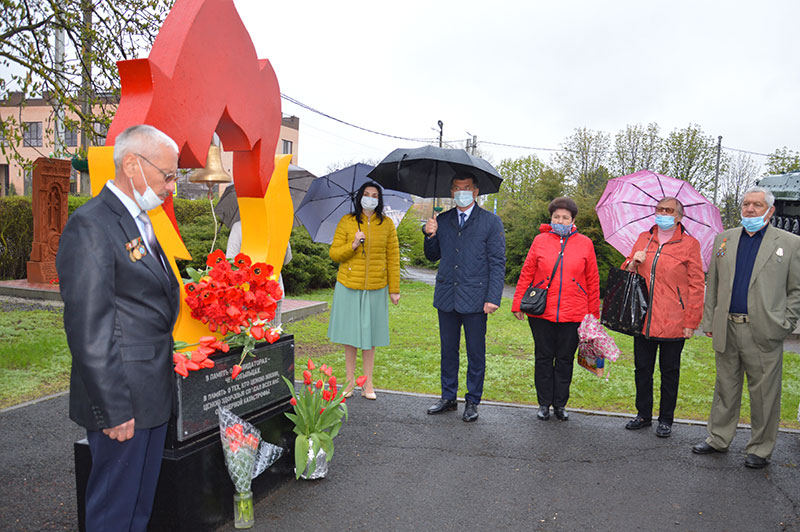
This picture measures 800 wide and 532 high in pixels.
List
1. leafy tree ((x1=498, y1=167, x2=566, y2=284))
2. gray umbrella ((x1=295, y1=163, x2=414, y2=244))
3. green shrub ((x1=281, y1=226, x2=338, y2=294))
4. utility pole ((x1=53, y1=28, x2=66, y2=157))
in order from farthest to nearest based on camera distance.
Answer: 1. leafy tree ((x1=498, y1=167, x2=566, y2=284))
2. green shrub ((x1=281, y1=226, x2=338, y2=294))
3. utility pole ((x1=53, y1=28, x2=66, y2=157))
4. gray umbrella ((x1=295, y1=163, x2=414, y2=244))

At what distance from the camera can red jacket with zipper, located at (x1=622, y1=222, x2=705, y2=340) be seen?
186 inches

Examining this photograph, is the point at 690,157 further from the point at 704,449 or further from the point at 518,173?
the point at 704,449

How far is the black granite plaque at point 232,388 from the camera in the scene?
311 centimetres

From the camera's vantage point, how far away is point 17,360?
6730 mm

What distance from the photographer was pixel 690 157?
90.8 ft

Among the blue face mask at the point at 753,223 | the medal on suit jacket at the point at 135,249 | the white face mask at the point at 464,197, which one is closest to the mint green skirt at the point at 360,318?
the white face mask at the point at 464,197

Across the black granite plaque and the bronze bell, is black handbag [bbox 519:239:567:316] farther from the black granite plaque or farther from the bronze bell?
the bronze bell

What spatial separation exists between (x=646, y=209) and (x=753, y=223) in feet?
3.06

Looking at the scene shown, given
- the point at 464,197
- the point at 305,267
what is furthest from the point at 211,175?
the point at 305,267

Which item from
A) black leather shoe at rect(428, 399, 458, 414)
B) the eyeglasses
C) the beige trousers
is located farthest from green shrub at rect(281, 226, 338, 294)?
the eyeglasses

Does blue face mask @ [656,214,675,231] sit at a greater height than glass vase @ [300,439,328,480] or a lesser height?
greater

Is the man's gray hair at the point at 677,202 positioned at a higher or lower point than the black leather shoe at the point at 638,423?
higher

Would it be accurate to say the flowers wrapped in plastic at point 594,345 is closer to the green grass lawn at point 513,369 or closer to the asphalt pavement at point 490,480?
the asphalt pavement at point 490,480

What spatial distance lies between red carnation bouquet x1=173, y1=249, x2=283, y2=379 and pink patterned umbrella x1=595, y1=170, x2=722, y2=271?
3100mm
